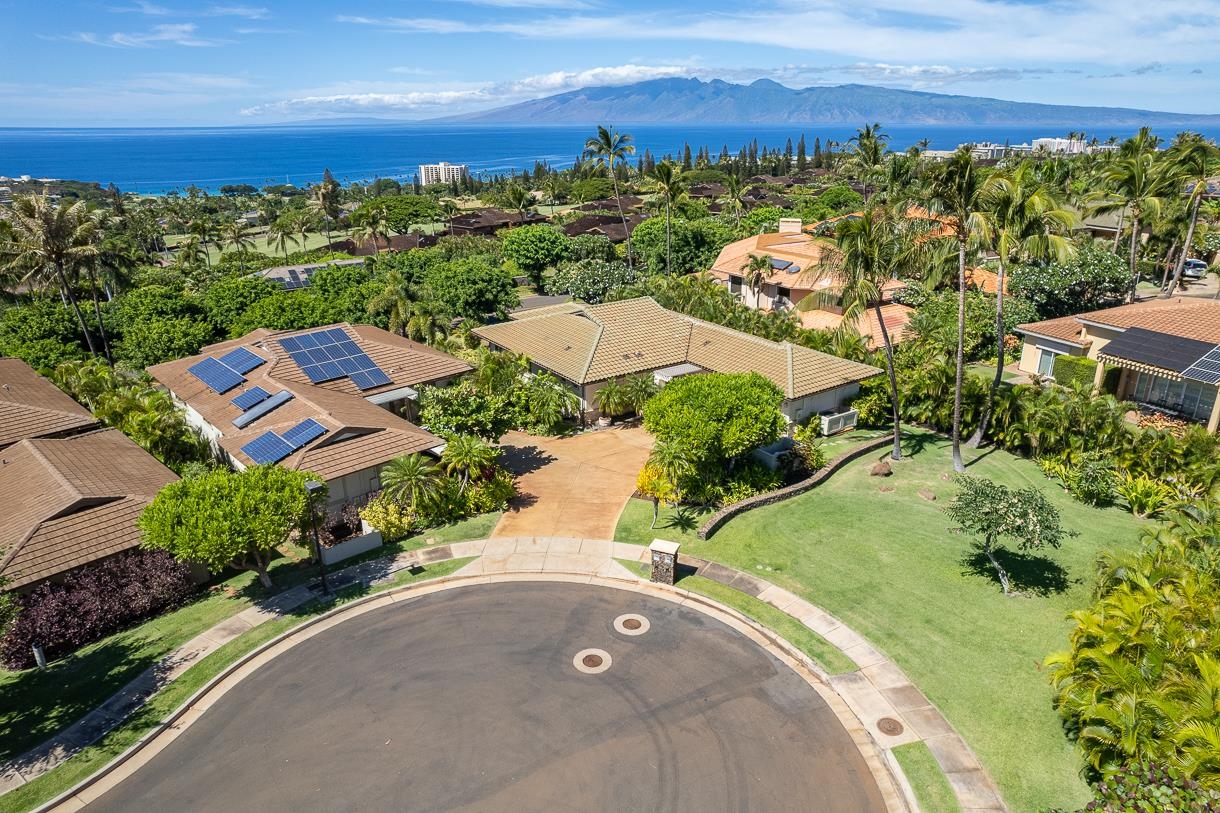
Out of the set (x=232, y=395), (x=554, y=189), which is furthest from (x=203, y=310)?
(x=554, y=189)

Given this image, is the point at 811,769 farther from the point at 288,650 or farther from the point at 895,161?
the point at 895,161

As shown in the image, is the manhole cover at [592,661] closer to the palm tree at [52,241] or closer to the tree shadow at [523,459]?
the tree shadow at [523,459]

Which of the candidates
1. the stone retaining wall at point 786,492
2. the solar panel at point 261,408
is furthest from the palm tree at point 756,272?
the solar panel at point 261,408

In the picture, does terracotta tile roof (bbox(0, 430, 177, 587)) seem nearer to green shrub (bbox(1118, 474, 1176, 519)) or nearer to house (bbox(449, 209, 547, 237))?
green shrub (bbox(1118, 474, 1176, 519))

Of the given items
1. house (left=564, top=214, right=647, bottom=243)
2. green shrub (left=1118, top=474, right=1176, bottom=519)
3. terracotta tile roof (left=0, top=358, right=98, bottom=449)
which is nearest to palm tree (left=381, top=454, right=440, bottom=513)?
terracotta tile roof (left=0, top=358, right=98, bottom=449)

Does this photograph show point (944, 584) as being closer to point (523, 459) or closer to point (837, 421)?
point (837, 421)

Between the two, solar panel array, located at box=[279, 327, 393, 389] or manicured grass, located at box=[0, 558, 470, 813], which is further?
solar panel array, located at box=[279, 327, 393, 389]
